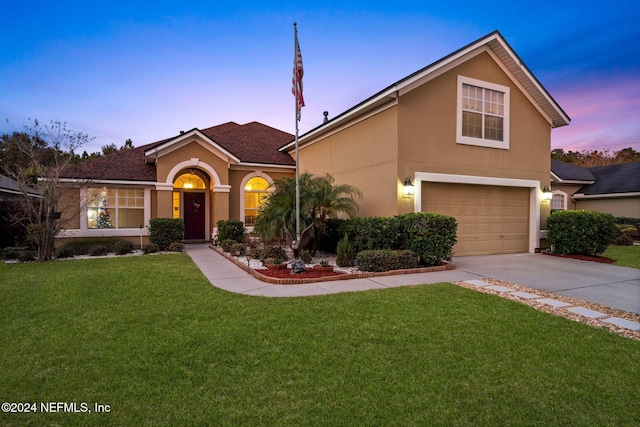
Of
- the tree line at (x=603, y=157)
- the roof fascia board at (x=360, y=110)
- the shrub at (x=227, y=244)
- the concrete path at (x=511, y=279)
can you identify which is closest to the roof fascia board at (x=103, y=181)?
the shrub at (x=227, y=244)

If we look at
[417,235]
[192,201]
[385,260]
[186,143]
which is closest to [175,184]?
[192,201]

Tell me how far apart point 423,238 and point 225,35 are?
12.4 meters

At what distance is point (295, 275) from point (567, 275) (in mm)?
6891

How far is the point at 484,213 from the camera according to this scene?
1201cm

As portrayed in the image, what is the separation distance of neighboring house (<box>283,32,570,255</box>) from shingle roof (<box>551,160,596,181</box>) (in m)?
9.37

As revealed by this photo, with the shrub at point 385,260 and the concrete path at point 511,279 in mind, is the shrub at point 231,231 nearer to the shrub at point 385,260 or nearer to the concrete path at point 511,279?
the concrete path at point 511,279

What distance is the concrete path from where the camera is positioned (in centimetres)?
647

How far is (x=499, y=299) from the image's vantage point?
5992 millimetres

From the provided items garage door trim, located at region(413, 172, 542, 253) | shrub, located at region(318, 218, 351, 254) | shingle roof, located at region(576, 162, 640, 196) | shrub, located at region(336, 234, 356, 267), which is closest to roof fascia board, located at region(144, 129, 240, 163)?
shrub, located at region(318, 218, 351, 254)

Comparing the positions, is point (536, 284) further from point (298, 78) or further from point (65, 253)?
point (65, 253)

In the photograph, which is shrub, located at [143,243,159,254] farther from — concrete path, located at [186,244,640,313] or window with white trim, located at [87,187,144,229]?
window with white trim, located at [87,187,144,229]

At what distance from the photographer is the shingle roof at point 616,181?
1912 cm

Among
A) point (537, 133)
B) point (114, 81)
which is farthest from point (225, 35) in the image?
point (537, 133)

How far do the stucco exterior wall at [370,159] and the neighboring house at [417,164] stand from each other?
0.13ft
